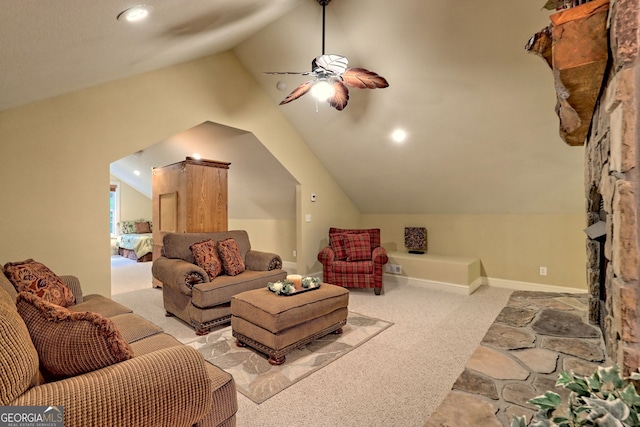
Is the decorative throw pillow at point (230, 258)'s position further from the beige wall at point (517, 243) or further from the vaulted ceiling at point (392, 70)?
the beige wall at point (517, 243)

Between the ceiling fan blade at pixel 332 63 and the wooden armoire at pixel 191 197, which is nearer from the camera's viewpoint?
the ceiling fan blade at pixel 332 63

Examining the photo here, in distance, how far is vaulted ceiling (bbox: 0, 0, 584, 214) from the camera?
188cm

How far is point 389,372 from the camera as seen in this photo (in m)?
2.27

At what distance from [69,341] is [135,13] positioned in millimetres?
1734

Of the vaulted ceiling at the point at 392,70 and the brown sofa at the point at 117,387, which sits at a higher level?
the vaulted ceiling at the point at 392,70

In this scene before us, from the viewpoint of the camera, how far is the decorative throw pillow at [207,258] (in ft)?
10.8

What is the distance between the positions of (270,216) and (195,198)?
2169 mm

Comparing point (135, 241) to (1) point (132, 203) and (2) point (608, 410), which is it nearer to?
(1) point (132, 203)

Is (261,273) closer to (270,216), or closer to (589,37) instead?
(270,216)

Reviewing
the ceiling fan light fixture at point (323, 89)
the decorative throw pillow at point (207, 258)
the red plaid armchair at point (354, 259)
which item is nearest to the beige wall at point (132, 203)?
the decorative throw pillow at point (207, 258)

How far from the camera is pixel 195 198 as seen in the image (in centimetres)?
423

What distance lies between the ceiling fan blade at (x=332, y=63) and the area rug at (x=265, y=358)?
2.33m

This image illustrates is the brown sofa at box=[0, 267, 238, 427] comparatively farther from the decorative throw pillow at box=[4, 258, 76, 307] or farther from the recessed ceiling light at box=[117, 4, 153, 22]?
the recessed ceiling light at box=[117, 4, 153, 22]

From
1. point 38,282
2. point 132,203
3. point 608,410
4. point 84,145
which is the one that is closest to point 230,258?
point 38,282
